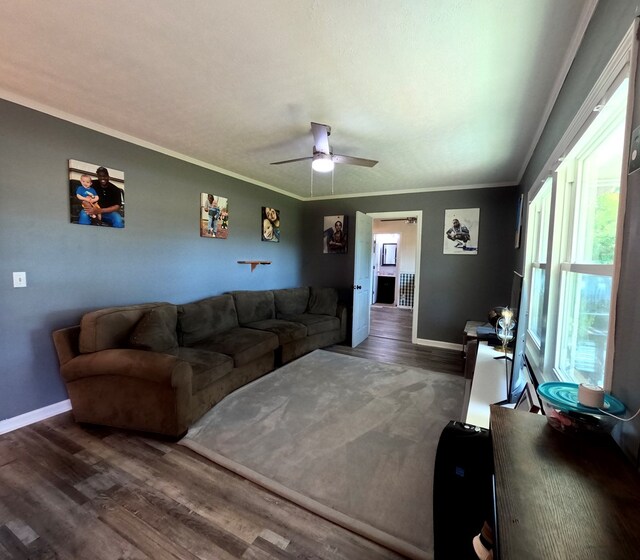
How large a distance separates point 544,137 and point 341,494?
2.91 metres

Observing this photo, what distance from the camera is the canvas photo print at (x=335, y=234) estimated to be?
5250mm

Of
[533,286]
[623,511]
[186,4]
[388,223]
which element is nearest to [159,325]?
[186,4]

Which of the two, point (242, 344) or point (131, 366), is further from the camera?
point (242, 344)

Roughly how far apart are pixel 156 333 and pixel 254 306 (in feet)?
5.55

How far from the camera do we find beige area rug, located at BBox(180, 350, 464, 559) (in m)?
1.55

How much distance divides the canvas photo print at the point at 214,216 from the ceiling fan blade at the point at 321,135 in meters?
1.86

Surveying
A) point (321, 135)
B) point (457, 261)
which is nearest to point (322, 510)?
point (321, 135)

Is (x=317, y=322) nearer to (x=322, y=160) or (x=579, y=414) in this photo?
(x=322, y=160)

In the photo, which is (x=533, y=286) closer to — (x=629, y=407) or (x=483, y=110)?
(x=483, y=110)

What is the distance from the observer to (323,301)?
477 centimetres

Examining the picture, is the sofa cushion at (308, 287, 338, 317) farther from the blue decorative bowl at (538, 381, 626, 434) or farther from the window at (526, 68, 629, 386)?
the blue decorative bowl at (538, 381, 626, 434)

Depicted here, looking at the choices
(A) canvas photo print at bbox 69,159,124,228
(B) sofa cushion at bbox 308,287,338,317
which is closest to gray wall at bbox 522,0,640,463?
(A) canvas photo print at bbox 69,159,124,228

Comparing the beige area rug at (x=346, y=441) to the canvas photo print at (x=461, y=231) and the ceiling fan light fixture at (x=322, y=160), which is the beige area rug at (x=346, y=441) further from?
the ceiling fan light fixture at (x=322, y=160)

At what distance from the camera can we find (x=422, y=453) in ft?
6.61
